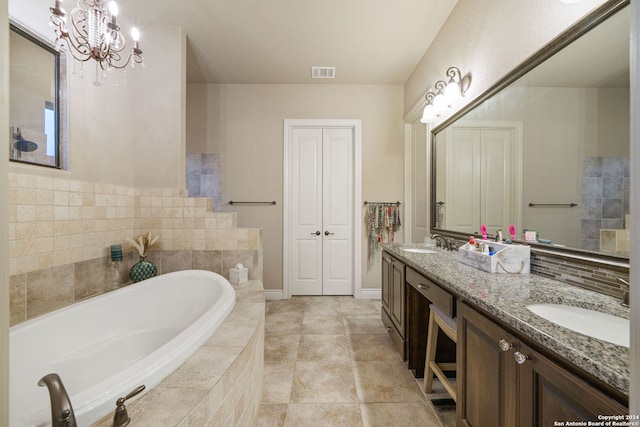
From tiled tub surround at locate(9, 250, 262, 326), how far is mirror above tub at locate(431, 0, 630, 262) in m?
2.01

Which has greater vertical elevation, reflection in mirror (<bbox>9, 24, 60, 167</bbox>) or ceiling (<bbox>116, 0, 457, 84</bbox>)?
ceiling (<bbox>116, 0, 457, 84</bbox>)

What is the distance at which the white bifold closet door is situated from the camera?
3338 mm

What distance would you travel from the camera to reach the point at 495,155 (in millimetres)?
1673

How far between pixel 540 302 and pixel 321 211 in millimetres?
2572

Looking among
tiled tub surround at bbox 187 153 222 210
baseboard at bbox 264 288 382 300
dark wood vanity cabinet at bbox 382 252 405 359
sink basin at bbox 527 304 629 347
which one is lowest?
baseboard at bbox 264 288 382 300

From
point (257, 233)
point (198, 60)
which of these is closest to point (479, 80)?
point (257, 233)

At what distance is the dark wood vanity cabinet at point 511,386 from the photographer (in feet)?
2.06

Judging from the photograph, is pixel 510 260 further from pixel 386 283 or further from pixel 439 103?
pixel 439 103

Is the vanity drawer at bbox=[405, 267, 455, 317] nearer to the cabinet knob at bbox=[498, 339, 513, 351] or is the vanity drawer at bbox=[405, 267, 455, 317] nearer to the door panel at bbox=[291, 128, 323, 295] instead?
the cabinet knob at bbox=[498, 339, 513, 351]

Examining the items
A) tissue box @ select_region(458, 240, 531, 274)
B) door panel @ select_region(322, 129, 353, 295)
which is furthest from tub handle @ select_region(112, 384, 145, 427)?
door panel @ select_region(322, 129, 353, 295)

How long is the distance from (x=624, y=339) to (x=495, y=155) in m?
1.18

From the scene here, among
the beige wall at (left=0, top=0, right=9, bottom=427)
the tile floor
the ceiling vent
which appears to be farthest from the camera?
the ceiling vent

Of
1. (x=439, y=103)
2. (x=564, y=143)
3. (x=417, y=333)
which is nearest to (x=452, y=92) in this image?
(x=439, y=103)

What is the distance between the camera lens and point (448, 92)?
6.63 ft
